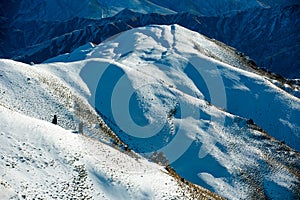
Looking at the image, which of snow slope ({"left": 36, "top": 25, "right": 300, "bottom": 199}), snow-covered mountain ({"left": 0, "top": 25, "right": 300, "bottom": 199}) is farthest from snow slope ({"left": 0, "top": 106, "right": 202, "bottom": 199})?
snow slope ({"left": 36, "top": 25, "right": 300, "bottom": 199})

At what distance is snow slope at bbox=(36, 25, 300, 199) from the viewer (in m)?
44.0

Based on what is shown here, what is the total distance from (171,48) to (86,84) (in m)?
25.7

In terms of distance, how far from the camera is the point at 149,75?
2271 inches

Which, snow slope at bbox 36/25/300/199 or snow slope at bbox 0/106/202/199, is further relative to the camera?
snow slope at bbox 36/25/300/199

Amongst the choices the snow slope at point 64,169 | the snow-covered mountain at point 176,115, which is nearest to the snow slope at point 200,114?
the snow-covered mountain at point 176,115

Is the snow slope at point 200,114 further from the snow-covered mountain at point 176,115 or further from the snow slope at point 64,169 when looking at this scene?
the snow slope at point 64,169

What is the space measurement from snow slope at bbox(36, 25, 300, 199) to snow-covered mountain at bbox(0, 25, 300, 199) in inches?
4.9

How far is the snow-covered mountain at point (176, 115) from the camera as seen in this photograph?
4166 centimetres

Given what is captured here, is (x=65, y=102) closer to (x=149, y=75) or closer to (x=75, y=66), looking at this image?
(x=75, y=66)

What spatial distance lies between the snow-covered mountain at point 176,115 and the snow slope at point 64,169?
18 centimetres

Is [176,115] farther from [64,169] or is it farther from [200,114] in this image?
[64,169]

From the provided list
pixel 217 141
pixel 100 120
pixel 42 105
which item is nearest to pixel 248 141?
pixel 217 141

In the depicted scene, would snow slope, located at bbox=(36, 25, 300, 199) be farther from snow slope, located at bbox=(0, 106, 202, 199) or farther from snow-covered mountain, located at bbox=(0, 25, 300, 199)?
snow slope, located at bbox=(0, 106, 202, 199)

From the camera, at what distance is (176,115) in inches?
1967
